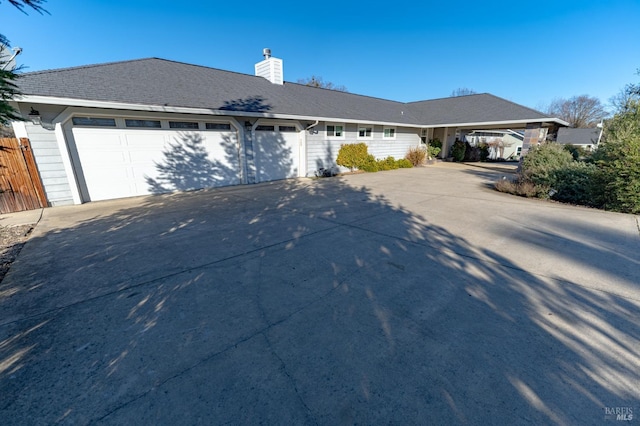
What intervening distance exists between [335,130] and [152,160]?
866 cm

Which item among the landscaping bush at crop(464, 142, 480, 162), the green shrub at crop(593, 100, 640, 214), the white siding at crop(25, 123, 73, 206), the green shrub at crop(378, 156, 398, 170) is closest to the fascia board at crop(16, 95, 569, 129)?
the white siding at crop(25, 123, 73, 206)

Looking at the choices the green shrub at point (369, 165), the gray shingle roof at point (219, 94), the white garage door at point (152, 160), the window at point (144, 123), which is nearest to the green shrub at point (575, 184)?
the gray shingle roof at point (219, 94)

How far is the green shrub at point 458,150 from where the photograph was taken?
21141 mm

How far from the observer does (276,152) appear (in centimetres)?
1170

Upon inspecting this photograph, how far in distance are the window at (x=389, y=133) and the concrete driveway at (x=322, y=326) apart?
41.3 ft

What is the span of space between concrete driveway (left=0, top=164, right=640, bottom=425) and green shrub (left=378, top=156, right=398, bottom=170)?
10.9 metres

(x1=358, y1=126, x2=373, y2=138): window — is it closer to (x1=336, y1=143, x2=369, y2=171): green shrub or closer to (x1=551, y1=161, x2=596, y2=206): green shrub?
(x1=336, y1=143, x2=369, y2=171): green shrub

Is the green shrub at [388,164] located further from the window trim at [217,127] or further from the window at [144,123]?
the window at [144,123]

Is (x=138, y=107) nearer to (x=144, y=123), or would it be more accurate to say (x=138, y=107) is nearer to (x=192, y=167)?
(x=144, y=123)

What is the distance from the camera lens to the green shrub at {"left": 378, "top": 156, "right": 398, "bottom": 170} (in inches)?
619

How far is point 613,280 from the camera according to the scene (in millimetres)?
3379

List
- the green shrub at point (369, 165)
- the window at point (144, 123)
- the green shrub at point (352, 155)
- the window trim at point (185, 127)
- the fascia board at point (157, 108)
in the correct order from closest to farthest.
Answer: the fascia board at point (157, 108), the window at point (144, 123), the window trim at point (185, 127), the green shrub at point (352, 155), the green shrub at point (369, 165)

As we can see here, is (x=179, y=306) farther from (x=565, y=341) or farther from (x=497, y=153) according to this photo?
(x=497, y=153)

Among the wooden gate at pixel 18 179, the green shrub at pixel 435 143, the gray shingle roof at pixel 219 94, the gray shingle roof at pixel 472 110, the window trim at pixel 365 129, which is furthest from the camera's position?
the green shrub at pixel 435 143
